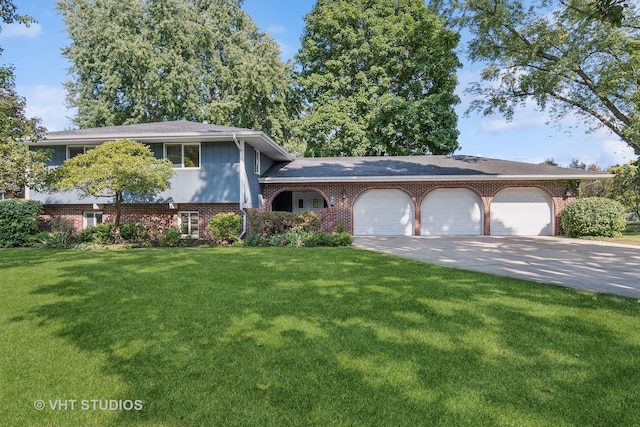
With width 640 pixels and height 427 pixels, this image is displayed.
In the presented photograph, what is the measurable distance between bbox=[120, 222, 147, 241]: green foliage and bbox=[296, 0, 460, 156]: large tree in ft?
41.6

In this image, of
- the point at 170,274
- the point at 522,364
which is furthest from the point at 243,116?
the point at 522,364

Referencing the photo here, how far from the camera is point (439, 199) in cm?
1677

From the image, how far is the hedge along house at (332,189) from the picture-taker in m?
14.4

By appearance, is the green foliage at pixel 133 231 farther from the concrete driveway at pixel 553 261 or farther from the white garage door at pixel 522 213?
the white garage door at pixel 522 213

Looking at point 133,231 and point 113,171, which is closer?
point 113,171

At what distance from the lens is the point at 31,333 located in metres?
4.09

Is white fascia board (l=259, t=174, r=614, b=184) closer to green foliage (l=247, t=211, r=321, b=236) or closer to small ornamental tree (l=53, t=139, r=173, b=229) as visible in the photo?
green foliage (l=247, t=211, r=321, b=236)

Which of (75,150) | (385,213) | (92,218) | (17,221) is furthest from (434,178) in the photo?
(17,221)

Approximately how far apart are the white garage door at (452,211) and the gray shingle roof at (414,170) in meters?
0.98

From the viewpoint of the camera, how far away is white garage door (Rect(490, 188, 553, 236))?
54.1ft

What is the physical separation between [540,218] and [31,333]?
18386 millimetres

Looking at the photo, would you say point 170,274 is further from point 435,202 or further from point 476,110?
point 476,110

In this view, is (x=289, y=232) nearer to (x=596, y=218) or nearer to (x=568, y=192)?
(x=596, y=218)

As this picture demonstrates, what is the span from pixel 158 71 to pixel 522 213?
79.8ft
